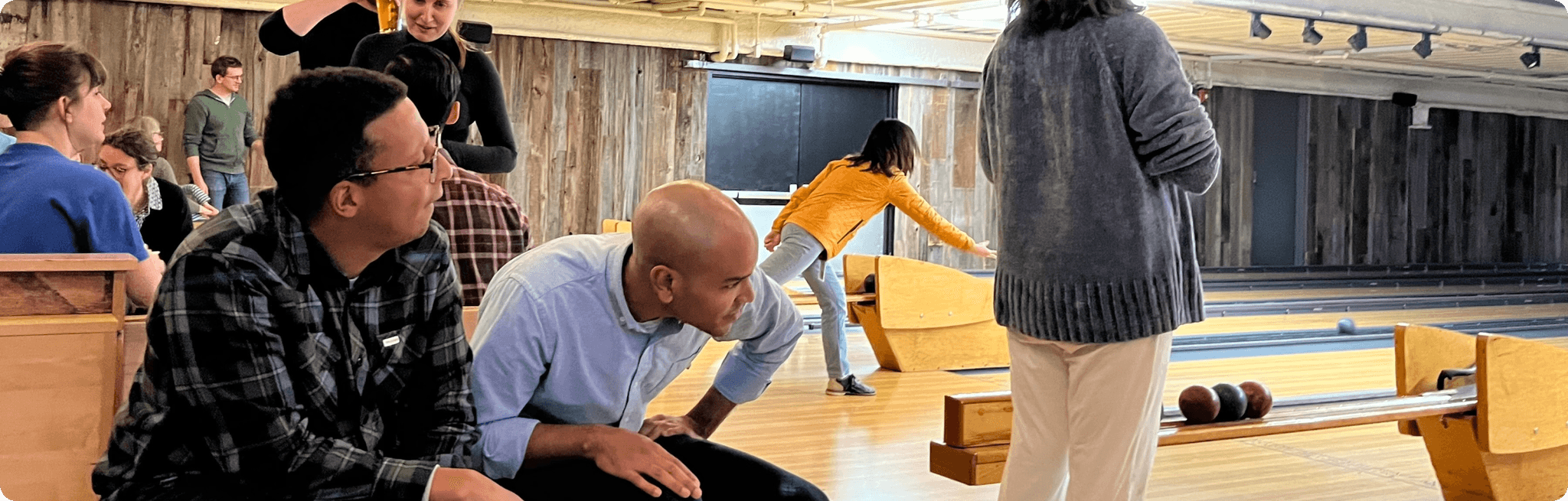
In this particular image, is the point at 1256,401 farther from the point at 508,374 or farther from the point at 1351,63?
the point at 1351,63

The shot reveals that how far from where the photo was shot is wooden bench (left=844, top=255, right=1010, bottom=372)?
5938 millimetres

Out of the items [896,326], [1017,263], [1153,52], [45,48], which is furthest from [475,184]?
[896,326]

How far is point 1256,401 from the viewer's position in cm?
308

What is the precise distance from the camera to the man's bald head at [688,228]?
1688 millimetres

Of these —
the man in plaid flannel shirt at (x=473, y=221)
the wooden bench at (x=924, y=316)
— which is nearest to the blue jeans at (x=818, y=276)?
the wooden bench at (x=924, y=316)

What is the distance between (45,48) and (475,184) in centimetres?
83

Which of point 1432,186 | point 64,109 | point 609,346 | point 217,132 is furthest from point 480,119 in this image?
point 1432,186

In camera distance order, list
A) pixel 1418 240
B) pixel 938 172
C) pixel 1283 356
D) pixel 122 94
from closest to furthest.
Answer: pixel 1283 356 < pixel 122 94 < pixel 938 172 < pixel 1418 240

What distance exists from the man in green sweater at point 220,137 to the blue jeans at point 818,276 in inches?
175

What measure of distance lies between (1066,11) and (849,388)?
3384 mm

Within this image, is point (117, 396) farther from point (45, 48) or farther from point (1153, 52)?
point (1153, 52)

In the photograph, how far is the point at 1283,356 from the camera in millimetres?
7172

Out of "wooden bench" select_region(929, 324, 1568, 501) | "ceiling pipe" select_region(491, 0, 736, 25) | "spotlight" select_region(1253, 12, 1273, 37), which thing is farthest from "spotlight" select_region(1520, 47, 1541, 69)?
"wooden bench" select_region(929, 324, 1568, 501)

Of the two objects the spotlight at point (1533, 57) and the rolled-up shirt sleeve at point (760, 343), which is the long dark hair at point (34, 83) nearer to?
the rolled-up shirt sleeve at point (760, 343)
